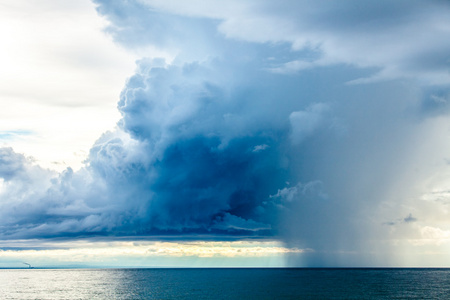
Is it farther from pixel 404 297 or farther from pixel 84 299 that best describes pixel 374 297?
pixel 84 299

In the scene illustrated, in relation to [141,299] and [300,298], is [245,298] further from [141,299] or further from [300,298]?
[141,299]

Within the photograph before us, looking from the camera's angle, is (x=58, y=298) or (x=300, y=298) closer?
(x=300, y=298)

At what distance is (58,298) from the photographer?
18738 cm

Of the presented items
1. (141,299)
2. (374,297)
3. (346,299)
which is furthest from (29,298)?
(374,297)

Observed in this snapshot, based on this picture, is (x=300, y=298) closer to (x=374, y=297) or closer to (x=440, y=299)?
(x=374, y=297)

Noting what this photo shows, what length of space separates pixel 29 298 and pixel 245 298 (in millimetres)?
92818

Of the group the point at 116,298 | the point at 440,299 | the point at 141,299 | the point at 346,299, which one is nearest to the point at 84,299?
the point at 116,298

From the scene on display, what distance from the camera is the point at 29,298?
188 metres

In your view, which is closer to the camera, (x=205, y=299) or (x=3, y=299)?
(x=205, y=299)

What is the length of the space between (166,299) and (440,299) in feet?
354

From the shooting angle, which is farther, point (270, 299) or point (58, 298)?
point (58, 298)

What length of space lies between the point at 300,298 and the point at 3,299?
125492 millimetres

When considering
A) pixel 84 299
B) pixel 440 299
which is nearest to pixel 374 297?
pixel 440 299

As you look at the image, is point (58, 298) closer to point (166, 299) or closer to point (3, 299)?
point (3, 299)
